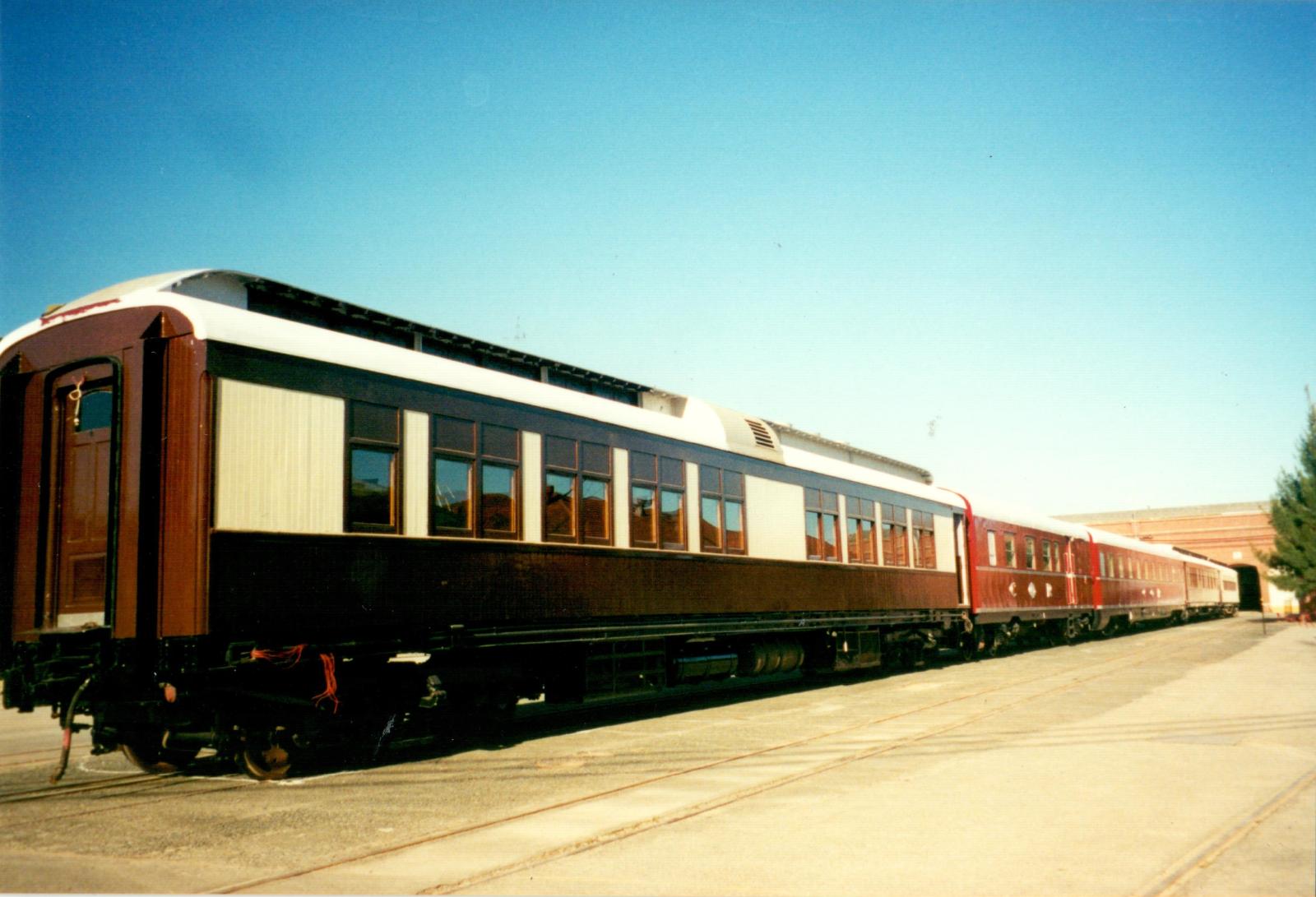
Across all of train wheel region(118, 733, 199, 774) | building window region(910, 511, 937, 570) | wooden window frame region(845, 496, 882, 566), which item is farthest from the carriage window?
building window region(910, 511, 937, 570)

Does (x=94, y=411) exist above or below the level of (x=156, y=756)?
above

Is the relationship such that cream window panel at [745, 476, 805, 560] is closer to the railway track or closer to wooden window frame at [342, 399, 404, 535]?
the railway track

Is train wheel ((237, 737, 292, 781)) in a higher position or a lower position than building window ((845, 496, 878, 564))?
lower

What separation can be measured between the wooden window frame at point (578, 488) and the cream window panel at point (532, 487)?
0.05m

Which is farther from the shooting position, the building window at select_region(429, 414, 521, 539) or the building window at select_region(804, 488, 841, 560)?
the building window at select_region(804, 488, 841, 560)

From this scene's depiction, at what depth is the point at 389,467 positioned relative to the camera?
Result: 344 inches

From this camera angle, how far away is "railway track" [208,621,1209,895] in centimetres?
526

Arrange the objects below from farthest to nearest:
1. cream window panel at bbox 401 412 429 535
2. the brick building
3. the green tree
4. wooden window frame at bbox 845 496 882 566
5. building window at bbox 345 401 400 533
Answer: the brick building, the green tree, wooden window frame at bbox 845 496 882 566, cream window panel at bbox 401 412 429 535, building window at bbox 345 401 400 533

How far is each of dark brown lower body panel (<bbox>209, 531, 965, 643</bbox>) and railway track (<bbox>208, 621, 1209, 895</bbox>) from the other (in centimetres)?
228

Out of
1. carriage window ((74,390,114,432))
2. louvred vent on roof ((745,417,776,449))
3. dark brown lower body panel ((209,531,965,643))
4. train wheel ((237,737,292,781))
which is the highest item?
louvred vent on roof ((745,417,776,449))

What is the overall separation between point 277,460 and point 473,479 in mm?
A: 2058

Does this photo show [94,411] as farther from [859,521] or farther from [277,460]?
[859,521]

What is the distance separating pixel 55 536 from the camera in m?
8.25

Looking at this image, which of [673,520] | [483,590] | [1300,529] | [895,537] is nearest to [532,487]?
[483,590]
